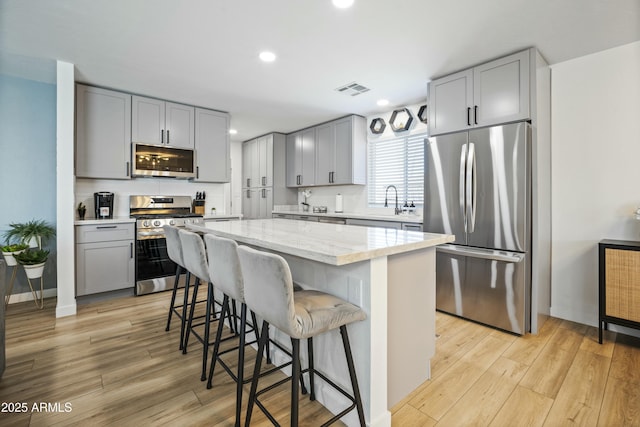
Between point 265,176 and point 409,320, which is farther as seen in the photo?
point 265,176

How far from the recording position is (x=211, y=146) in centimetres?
457

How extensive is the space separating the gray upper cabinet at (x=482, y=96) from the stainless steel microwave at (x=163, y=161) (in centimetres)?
326

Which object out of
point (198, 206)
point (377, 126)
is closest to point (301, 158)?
point (377, 126)

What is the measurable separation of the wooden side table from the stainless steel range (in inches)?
155

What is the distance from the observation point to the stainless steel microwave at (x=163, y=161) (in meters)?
3.97

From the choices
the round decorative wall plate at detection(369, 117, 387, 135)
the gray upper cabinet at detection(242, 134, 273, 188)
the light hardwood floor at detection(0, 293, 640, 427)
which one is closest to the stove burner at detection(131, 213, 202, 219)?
the light hardwood floor at detection(0, 293, 640, 427)

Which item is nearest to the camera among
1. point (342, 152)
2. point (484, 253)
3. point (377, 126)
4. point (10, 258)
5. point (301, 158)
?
point (484, 253)

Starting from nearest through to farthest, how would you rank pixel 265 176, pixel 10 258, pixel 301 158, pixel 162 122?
pixel 10 258 < pixel 162 122 < pixel 301 158 < pixel 265 176

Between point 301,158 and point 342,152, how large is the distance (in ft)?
3.46

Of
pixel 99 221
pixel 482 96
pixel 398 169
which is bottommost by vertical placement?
pixel 99 221

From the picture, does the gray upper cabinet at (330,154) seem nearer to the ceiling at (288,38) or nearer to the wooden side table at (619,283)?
the ceiling at (288,38)

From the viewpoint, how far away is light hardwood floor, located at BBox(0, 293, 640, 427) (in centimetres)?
166

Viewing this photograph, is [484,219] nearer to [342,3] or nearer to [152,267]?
[342,3]

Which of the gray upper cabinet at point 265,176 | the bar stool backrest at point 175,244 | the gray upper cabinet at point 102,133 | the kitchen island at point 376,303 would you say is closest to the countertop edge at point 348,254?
the kitchen island at point 376,303
